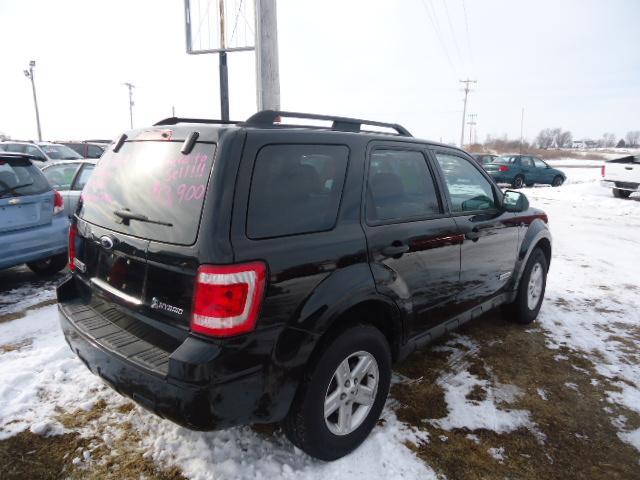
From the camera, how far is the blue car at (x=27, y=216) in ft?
15.2

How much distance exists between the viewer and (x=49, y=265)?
576 centimetres

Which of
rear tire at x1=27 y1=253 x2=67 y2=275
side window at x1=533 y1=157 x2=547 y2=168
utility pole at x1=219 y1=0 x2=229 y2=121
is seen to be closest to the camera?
rear tire at x1=27 y1=253 x2=67 y2=275

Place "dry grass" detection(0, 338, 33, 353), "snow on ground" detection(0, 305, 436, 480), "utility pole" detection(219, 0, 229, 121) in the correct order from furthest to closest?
"utility pole" detection(219, 0, 229, 121)
"dry grass" detection(0, 338, 33, 353)
"snow on ground" detection(0, 305, 436, 480)

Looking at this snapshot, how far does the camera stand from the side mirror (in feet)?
12.6

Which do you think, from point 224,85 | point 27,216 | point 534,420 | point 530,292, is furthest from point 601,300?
point 27,216

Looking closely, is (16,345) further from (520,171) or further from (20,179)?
(520,171)

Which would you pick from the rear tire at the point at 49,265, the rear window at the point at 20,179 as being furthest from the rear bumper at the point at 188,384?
the rear tire at the point at 49,265

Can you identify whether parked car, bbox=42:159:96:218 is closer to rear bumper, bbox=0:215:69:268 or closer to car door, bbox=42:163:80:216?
car door, bbox=42:163:80:216

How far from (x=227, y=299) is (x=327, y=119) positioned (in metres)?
1.35

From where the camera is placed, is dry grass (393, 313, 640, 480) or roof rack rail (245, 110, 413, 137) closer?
roof rack rail (245, 110, 413, 137)

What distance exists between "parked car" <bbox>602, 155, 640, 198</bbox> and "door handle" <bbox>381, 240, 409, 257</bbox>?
16290mm

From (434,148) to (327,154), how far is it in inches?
46.1

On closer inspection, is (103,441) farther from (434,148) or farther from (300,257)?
(434,148)

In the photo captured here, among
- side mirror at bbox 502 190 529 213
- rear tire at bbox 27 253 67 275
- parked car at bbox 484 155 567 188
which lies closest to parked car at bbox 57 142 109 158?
rear tire at bbox 27 253 67 275
